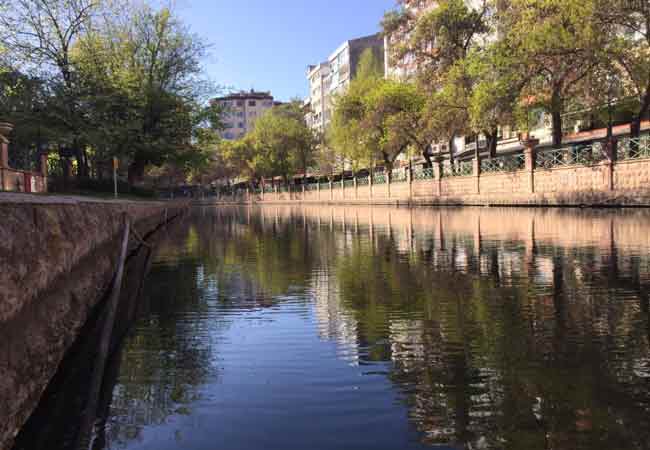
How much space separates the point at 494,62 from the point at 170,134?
19.3m

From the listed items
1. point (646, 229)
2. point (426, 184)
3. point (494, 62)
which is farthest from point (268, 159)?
point (646, 229)

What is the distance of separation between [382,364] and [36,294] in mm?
2598

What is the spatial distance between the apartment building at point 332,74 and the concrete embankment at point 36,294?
68.5 m

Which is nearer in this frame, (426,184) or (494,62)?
(494,62)

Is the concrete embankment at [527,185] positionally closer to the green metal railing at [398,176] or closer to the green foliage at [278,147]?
the green metal railing at [398,176]

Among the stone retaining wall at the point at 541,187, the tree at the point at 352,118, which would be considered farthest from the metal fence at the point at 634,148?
the tree at the point at 352,118

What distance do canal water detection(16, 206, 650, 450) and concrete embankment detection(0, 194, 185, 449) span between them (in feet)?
1.00

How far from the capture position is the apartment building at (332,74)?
295 feet

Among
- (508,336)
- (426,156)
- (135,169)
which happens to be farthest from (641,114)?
(135,169)

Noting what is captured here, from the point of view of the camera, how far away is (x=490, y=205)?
33.8 m

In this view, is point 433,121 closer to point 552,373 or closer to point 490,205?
point 490,205

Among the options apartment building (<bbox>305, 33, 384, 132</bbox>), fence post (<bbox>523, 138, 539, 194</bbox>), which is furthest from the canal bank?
apartment building (<bbox>305, 33, 384, 132</bbox>)

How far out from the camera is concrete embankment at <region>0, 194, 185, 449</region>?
10.5ft

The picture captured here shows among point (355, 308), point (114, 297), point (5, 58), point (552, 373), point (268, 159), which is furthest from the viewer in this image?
point (268, 159)
